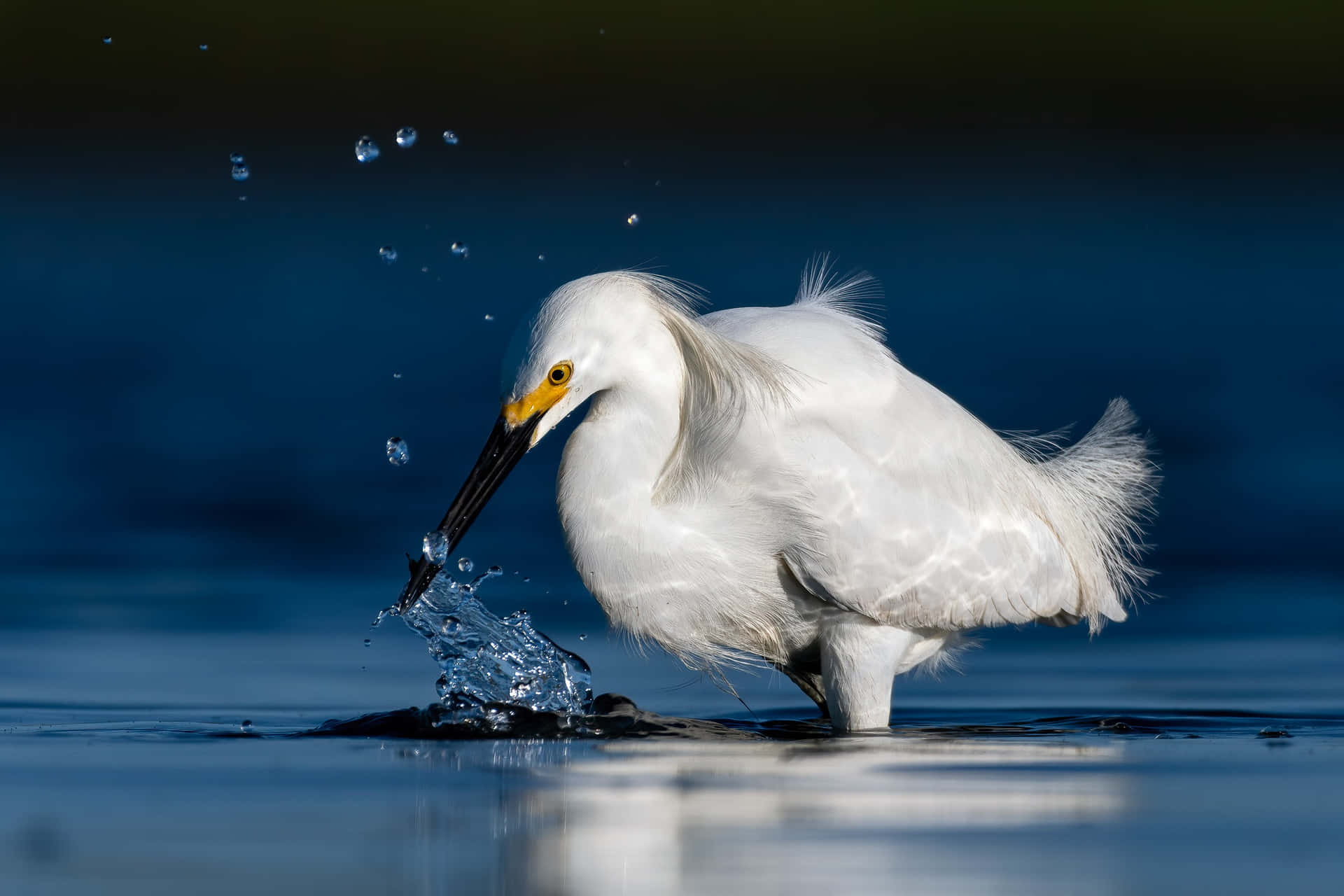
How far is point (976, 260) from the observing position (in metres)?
17.6

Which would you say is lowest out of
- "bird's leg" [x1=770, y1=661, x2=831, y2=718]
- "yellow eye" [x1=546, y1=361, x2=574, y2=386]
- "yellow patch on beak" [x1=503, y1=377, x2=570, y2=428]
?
"bird's leg" [x1=770, y1=661, x2=831, y2=718]

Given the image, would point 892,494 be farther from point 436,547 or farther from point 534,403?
point 436,547

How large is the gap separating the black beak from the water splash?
91 millimetres

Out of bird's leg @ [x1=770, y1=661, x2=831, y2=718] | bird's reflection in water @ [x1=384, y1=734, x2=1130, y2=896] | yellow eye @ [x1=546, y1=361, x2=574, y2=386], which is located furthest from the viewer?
bird's leg @ [x1=770, y1=661, x2=831, y2=718]

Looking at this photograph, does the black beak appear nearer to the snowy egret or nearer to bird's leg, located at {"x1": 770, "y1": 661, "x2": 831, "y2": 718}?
the snowy egret

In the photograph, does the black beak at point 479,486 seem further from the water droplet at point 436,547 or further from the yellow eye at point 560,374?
the yellow eye at point 560,374

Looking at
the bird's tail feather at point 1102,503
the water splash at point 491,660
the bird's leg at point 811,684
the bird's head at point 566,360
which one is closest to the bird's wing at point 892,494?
the bird's tail feather at point 1102,503

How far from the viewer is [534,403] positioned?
550cm

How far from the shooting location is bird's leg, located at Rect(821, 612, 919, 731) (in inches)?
229

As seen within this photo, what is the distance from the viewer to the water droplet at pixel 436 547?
5.77 m

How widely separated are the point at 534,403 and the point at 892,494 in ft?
3.91

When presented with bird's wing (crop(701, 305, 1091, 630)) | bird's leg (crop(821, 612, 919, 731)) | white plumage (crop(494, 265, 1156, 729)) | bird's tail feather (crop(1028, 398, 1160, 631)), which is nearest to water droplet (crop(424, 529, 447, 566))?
white plumage (crop(494, 265, 1156, 729))

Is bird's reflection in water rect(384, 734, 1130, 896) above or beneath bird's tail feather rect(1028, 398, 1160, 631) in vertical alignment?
beneath

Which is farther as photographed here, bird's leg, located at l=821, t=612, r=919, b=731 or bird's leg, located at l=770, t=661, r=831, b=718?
bird's leg, located at l=770, t=661, r=831, b=718
